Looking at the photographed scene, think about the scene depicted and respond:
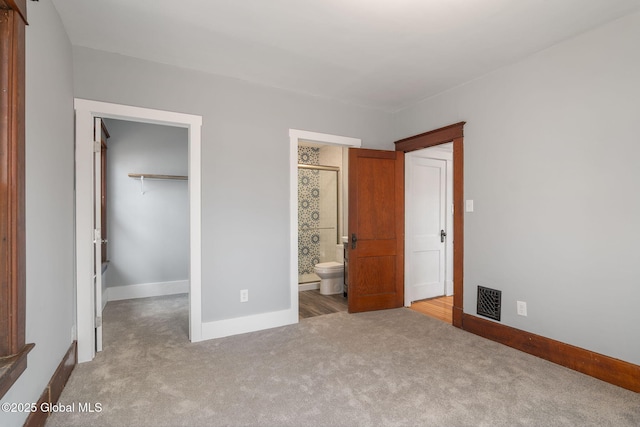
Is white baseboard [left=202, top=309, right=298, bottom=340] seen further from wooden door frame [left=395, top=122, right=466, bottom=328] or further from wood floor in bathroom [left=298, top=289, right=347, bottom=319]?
wooden door frame [left=395, top=122, right=466, bottom=328]

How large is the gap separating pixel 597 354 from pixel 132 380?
338cm

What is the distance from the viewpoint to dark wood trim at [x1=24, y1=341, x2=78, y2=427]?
5.63 ft

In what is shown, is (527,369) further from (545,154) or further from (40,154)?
(40,154)

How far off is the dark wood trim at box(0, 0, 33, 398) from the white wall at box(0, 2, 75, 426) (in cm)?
16

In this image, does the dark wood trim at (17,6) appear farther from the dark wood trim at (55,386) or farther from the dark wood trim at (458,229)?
the dark wood trim at (458,229)

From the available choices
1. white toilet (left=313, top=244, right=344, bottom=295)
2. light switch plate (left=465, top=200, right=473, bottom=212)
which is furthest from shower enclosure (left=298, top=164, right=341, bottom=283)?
light switch plate (left=465, top=200, right=473, bottom=212)

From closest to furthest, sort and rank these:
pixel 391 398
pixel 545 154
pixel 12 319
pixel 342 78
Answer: pixel 12 319, pixel 391 398, pixel 545 154, pixel 342 78

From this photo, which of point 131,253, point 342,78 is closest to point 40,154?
point 342,78

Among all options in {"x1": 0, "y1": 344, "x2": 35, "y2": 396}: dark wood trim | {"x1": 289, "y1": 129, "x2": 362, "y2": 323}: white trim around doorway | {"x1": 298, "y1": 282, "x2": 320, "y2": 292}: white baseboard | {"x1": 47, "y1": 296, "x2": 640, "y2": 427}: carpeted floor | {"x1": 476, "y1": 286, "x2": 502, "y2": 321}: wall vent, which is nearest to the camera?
{"x1": 0, "y1": 344, "x2": 35, "y2": 396}: dark wood trim

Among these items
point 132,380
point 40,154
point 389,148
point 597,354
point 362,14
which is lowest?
point 132,380

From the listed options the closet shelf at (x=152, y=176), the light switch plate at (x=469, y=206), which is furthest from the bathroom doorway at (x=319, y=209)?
the light switch plate at (x=469, y=206)

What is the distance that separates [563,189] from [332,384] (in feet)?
7.71

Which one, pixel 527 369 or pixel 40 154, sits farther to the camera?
pixel 527 369

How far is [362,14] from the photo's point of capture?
7.30 ft
